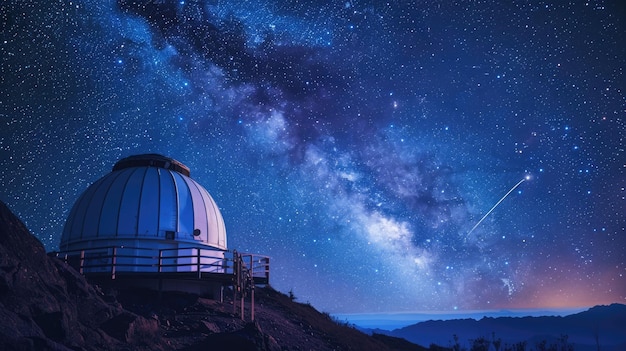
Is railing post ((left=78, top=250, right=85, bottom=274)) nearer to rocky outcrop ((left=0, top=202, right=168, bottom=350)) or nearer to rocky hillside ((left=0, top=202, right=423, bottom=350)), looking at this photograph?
rocky hillside ((left=0, top=202, right=423, bottom=350))

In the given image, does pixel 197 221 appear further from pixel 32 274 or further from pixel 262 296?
pixel 32 274

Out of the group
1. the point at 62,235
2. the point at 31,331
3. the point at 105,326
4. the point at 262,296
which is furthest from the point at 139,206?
the point at 31,331

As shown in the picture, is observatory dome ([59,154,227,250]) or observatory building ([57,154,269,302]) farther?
observatory dome ([59,154,227,250])

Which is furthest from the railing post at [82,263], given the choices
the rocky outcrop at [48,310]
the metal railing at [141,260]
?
the rocky outcrop at [48,310]

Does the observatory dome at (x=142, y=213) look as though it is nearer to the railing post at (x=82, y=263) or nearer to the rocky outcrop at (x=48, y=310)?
the railing post at (x=82, y=263)

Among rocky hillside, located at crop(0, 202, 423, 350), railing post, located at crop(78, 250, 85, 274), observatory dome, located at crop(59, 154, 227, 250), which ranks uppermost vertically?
observatory dome, located at crop(59, 154, 227, 250)

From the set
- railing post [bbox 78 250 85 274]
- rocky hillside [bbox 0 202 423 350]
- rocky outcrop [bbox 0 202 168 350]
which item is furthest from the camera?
railing post [bbox 78 250 85 274]

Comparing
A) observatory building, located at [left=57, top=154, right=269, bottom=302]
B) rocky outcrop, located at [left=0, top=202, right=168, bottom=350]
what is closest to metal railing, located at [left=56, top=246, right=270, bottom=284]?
observatory building, located at [left=57, top=154, right=269, bottom=302]

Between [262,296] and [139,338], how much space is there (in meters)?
16.8

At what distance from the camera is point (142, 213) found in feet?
78.7

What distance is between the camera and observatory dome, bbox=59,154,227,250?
23719 mm

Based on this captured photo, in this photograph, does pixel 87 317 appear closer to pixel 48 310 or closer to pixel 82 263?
pixel 48 310

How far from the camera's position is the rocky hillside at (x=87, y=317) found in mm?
9750

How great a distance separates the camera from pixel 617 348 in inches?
7525
